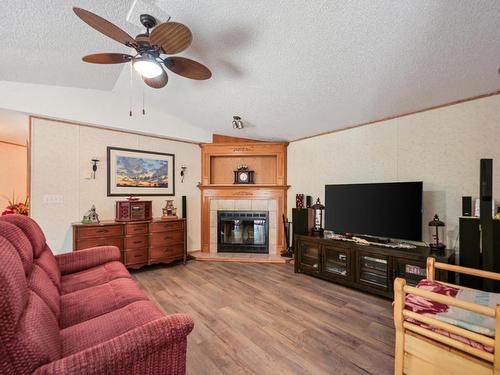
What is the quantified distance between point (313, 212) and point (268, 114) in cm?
177

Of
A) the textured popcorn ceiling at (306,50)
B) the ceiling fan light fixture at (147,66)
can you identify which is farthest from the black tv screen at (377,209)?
the ceiling fan light fixture at (147,66)

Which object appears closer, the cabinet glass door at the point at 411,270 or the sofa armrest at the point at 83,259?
the sofa armrest at the point at 83,259

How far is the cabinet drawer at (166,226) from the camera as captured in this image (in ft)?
12.3

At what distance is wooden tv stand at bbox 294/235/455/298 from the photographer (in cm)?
252

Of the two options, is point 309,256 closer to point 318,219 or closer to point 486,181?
point 318,219

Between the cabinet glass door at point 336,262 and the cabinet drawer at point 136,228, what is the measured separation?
2.73m

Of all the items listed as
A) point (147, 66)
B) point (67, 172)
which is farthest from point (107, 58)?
point (67, 172)

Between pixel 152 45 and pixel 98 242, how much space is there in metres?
2.80

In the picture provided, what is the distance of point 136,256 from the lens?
358 centimetres

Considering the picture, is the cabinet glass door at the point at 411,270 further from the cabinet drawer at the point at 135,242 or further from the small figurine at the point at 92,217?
the small figurine at the point at 92,217

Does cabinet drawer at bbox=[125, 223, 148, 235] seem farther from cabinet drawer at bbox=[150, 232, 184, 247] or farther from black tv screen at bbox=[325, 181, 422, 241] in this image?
black tv screen at bbox=[325, 181, 422, 241]

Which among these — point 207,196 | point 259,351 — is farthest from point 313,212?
point 259,351

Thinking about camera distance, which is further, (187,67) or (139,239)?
(139,239)

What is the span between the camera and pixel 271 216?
457 centimetres
